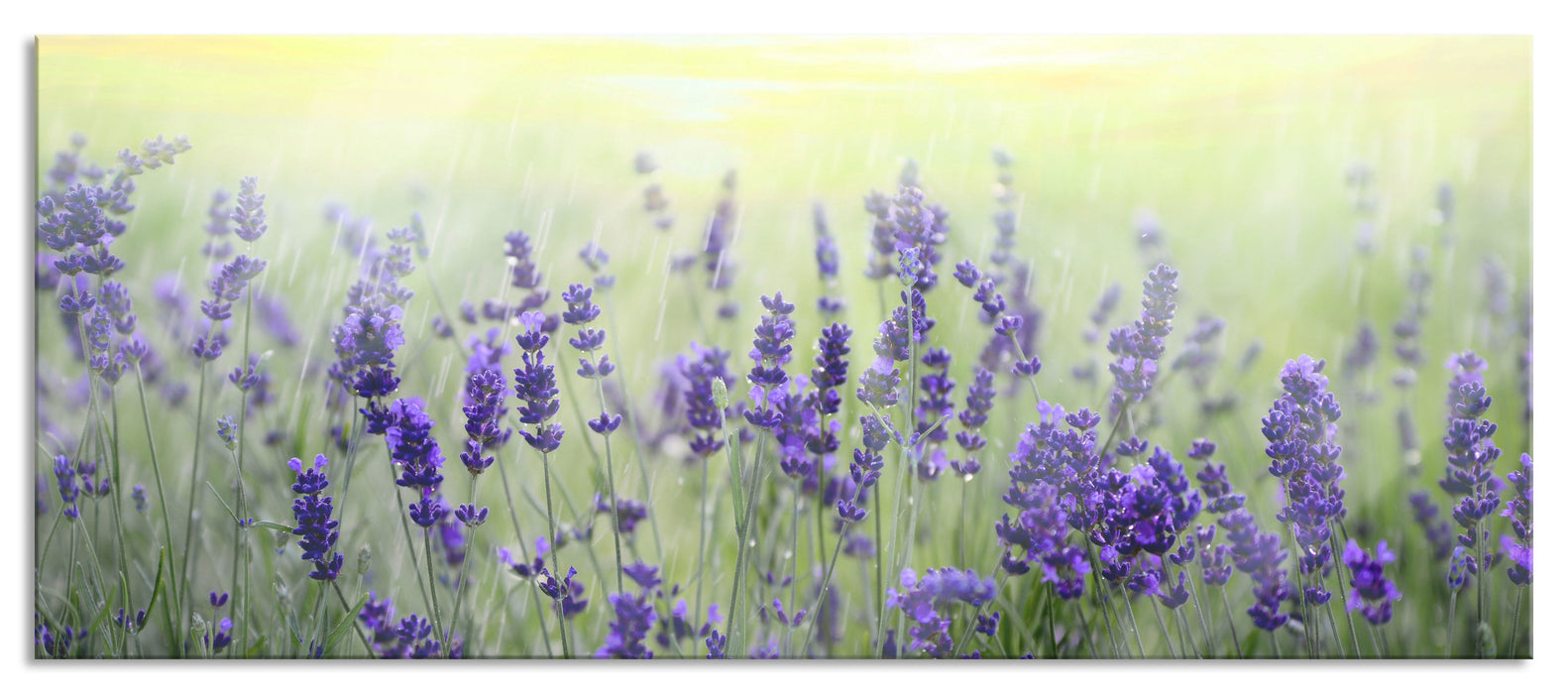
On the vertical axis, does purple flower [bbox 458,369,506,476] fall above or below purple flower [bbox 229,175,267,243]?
below

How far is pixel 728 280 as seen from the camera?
191 centimetres

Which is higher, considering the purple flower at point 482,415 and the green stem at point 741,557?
the purple flower at point 482,415

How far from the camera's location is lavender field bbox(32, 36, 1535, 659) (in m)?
1.82

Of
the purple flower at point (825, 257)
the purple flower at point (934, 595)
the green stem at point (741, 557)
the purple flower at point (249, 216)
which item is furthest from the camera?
the purple flower at point (825, 257)

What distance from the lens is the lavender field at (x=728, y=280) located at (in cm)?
182

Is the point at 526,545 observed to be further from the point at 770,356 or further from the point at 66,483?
the point at 66,483

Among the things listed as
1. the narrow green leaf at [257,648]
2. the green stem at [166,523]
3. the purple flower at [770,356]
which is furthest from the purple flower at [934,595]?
the green stem at [166,523]

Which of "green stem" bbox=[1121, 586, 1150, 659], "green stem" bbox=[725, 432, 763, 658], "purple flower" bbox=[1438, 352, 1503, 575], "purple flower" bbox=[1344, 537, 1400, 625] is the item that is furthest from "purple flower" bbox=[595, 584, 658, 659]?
"purple flower" bbox=[1438, 352, 1503, 575]

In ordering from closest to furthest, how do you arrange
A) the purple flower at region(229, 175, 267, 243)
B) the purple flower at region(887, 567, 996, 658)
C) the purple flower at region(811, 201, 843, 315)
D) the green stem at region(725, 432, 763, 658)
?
the green stem at region(725, 432, 763, 658) → the purple flower at region(887, 567, 996, 658) → the purple flower at region(229, 175, 267, 243) → the purple flower at region(811, 201, 843, 315)

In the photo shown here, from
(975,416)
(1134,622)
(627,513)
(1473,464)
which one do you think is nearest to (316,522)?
(627,513)

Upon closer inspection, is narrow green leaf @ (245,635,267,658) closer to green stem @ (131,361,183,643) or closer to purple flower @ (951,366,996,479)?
green stem @ (131,361,183,643)

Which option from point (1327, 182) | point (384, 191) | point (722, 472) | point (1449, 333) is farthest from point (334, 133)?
point (1449, 333)

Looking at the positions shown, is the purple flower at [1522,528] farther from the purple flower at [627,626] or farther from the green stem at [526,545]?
the green stem at [526,545]

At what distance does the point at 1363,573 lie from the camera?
159 centimetres
